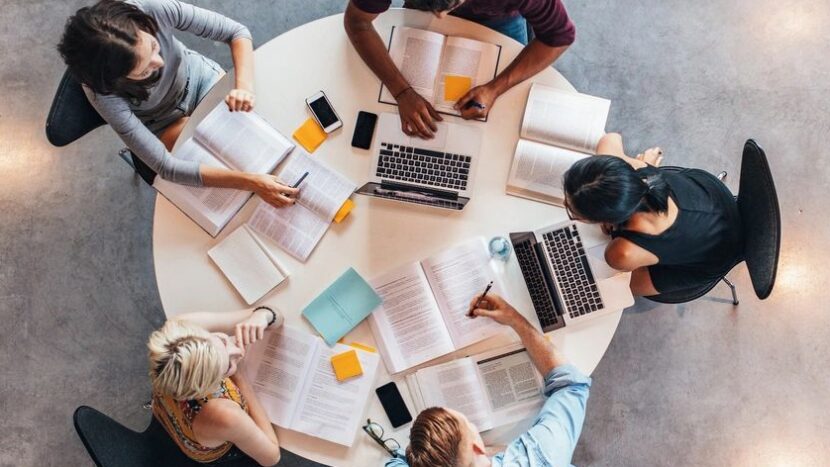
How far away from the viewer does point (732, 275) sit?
2.82 meters

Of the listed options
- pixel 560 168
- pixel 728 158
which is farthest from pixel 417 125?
pixel 728 158

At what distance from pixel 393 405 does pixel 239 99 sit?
44.7 inches

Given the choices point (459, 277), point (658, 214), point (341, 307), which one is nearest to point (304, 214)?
point (341, 307)

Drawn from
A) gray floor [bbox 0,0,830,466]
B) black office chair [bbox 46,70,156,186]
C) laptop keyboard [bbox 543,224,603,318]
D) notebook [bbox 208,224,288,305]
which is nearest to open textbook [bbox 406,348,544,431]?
laptop keyboard [bbox 543,224,603,318]

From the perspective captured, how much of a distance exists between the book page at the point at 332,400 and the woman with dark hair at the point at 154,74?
57cm

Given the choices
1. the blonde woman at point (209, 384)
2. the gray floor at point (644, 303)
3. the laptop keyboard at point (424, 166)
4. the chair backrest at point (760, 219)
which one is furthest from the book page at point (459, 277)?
the gray floor at point (644, 303)

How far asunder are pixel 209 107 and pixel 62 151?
1.32 m

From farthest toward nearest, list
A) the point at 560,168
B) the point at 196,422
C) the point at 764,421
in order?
the point at 764,421
the point at 560,168
the point at 196,422

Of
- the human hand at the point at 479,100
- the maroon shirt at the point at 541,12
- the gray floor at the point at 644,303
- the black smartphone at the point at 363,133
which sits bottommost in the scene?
the gray floor at the point at 644,303

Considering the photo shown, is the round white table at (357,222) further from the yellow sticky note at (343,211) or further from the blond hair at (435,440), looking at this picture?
the blond hair at (435,440)

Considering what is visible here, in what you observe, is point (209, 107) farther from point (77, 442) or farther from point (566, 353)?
point (77, 442)

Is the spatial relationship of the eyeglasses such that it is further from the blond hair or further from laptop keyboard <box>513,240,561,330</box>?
laptop keyboard <box>513,240,561,330</box>

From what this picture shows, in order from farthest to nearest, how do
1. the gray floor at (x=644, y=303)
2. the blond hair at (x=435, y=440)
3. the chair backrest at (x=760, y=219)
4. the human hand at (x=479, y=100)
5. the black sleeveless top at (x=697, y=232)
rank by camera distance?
the gray floor at (x=644, y=303)
the human hand at (x=479, y=100)
the black sleeveless top at (x=697, y=232)
the chair backrest at (x=760, y=219)
the blond hair at (x=435, y=440)

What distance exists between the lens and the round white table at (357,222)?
2.00 metres
